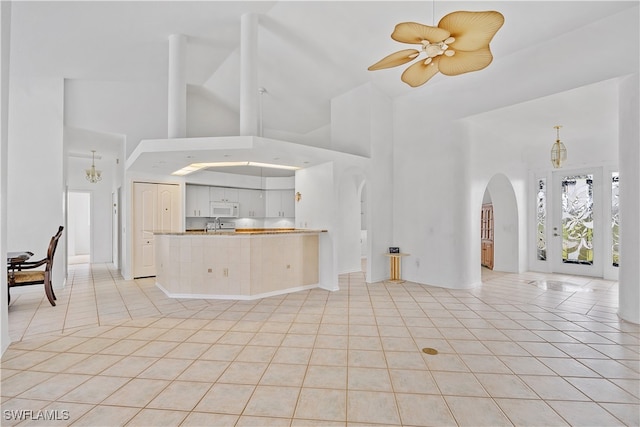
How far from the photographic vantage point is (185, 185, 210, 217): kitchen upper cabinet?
7.71 m

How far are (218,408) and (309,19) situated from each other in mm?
4901

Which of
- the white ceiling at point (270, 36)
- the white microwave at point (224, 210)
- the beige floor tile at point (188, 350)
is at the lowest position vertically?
the beige floor tile at point (188, 350)

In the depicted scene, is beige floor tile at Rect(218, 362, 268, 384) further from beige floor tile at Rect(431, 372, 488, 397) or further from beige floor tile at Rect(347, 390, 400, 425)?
beige floor tile at Rect(431, 372, 488, 397)

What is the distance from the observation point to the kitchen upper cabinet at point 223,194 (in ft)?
26.6

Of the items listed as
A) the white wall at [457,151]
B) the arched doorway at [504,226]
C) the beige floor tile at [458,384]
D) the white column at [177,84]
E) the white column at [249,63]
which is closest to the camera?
the beige floor tile at [458,384]

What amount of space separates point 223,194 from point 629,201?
7.82 metres

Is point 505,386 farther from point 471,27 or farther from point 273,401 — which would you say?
point 471,27

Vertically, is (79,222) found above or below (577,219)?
below

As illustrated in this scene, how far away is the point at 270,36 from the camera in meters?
5.14

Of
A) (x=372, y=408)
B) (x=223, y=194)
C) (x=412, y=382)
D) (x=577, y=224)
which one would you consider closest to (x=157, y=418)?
(x=372, y=408)

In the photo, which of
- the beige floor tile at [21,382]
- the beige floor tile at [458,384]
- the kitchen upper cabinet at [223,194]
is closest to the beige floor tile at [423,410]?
the beige floor tile at [458,384]

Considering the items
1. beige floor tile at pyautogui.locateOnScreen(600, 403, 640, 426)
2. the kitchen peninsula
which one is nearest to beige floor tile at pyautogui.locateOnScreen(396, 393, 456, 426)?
beige floor tile at pyautogui.locateOnScreen(600, 403, 640, 426)

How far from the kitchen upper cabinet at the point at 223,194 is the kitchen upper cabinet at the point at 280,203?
3.48 ft

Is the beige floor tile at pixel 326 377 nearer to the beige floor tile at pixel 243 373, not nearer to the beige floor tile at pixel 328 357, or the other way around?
the beige floor tile at pixel 328 357
